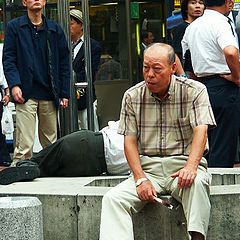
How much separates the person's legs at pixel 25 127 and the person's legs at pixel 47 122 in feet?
0.34

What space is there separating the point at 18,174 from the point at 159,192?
60.8 inches

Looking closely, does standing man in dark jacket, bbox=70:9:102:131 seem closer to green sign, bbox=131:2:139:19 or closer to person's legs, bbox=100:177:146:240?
green sign, bbox=131:2:139:19

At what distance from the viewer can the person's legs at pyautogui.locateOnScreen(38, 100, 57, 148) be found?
860cm

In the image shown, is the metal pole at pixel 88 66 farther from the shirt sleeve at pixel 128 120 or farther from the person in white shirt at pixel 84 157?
the shirt sleeve at pixel 128 120

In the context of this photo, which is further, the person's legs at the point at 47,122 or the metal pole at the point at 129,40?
the metal pole at the point at 129,40

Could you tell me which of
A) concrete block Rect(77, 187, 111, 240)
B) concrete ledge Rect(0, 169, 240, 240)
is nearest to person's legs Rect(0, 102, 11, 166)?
concrete ledge Rect(0, 169, 240, 240)

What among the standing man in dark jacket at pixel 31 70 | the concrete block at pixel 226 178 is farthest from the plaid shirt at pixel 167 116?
the standing man in dark jacket at pixel 31 70

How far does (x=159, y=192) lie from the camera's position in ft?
19.9

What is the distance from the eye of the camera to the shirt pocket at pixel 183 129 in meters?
6.12

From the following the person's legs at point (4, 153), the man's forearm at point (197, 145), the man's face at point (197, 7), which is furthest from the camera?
the person's legs at point (4, 153)

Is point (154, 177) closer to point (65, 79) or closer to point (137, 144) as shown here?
point (137, 144)

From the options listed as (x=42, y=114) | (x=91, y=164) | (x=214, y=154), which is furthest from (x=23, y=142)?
(x=214, y=154)

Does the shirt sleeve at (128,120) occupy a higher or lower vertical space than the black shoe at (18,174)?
higher

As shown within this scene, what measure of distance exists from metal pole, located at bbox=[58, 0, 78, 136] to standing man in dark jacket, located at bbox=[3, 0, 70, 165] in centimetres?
120
